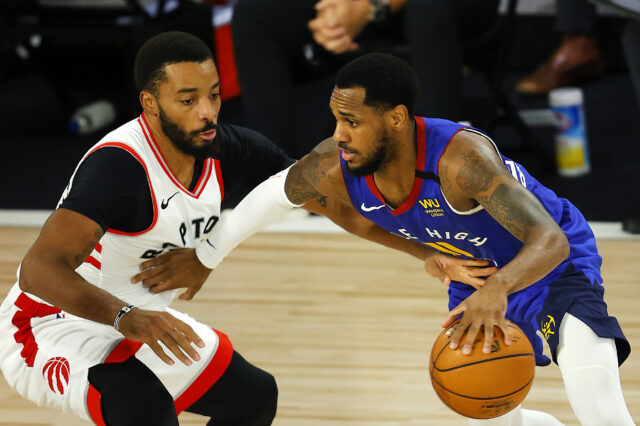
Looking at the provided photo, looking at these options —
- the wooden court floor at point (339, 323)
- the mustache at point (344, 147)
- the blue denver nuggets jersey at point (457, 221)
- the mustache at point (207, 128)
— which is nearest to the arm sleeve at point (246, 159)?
the mustache at point (207, 128)

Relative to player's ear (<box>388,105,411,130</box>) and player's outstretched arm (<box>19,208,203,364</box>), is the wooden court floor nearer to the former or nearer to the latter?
player's outstretched arm (<box>19,208,203,364</box>)

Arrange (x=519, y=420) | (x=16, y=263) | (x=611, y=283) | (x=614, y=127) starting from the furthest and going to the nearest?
1. (x=614, y=127)
2. (x=16, y=263)
3. (x=611, y=283)
4. (x=519, y=420)

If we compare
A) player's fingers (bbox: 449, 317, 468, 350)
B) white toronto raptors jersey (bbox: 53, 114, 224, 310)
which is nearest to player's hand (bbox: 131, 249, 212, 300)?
white toronto raptors jersey (bbox: 53, 114, 224, 310)

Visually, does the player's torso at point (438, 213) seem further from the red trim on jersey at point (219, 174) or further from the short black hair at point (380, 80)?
the red trim on jersey at point (219, 174)

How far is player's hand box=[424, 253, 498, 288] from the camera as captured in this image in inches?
117

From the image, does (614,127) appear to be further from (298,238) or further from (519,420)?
(519,420)

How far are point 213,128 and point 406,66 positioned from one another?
0.60 meters

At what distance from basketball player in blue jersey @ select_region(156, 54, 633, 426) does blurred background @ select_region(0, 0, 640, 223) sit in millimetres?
2065

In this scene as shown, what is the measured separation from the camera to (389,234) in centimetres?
332

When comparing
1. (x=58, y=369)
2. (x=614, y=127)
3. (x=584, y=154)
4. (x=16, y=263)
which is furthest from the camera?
(x=614, y=127)

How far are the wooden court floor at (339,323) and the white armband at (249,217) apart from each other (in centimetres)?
77

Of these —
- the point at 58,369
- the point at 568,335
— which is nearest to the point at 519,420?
the point at 568,335

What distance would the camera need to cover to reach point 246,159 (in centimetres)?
330

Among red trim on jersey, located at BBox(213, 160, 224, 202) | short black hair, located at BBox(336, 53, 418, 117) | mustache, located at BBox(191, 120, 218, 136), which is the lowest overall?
red trim on jersey, located at BBox(213, 160, 224, 202)
